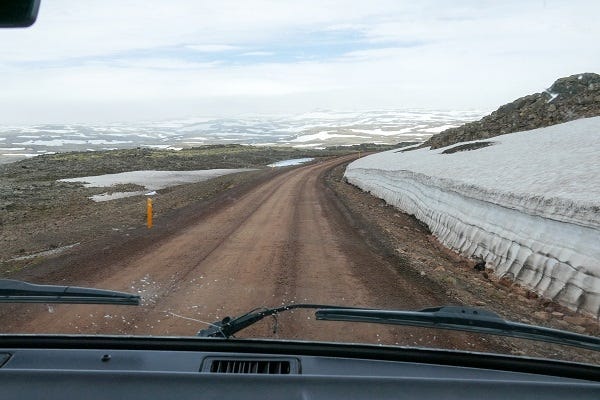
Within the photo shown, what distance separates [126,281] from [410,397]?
6.20 metres

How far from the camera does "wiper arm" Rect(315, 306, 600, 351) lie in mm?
2920

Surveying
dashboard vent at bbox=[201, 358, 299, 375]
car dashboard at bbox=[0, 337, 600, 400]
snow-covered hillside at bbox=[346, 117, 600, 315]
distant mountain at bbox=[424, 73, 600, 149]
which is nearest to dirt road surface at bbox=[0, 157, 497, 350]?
snow-covered hillside at bbox=[346, 117, 600, 315]

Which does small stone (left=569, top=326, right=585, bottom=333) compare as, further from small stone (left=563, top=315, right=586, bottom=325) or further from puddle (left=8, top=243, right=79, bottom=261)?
puddle (left=8, top=243, right=79, bottom=261)

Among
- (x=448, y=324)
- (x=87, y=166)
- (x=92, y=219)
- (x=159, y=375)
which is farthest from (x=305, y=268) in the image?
(x=87, y=166)

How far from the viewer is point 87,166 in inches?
1641

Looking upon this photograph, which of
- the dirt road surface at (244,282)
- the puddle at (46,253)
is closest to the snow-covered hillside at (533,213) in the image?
the dirt road surface at (244,282)

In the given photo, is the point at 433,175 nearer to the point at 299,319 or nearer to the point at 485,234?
the point at 485,234

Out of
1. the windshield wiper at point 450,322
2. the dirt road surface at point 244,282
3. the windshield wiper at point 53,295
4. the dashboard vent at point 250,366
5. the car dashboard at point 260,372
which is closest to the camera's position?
the car dashboard at point 260,372

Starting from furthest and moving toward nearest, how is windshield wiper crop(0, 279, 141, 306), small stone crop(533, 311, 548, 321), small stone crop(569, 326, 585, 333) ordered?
small stone crop(533, 311, 548, 321) < small stone crop(569, 326, 585, 333) < windshield wiper crop(0, 279, 141, 306)

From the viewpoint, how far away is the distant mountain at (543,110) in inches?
1112

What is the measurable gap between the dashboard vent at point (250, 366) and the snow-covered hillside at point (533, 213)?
16.2 ft

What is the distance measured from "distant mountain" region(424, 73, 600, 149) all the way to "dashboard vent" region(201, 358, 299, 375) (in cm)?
2869

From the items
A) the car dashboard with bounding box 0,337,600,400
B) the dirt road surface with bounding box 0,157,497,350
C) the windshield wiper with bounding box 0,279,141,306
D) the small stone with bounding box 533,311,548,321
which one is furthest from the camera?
the small stone with bounding box 533,311,548,321

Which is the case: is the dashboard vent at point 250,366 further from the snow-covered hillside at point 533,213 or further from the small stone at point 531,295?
the small stone at point 531,295
